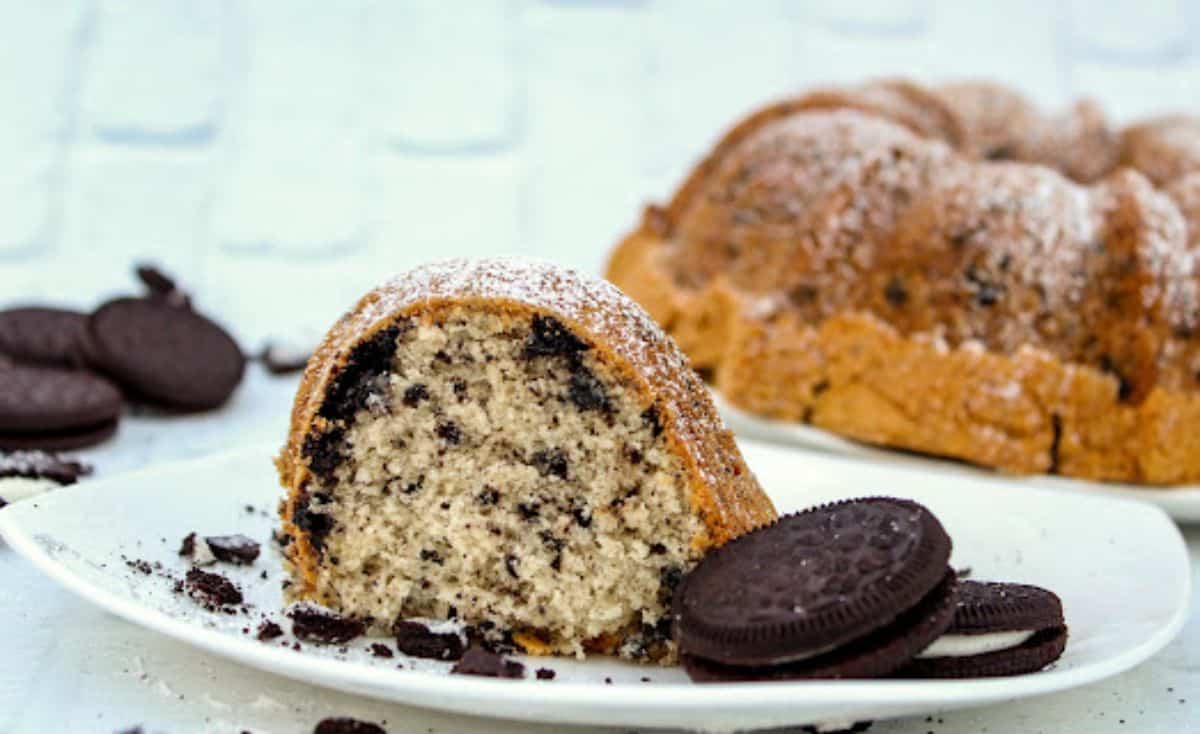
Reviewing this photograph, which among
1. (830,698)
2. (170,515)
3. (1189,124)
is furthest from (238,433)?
(1189,124)

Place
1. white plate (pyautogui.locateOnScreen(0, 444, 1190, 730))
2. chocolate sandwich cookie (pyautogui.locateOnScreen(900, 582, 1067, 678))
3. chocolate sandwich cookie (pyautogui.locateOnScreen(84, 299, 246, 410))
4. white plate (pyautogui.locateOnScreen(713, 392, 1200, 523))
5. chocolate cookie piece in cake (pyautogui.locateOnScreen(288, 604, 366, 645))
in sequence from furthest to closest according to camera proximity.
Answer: chocolate sandwich cookie (pyautogui.locateOnScreen(84, 299, 246, 410))
white plate (pyautogui.locateOnScreen(713, 392, 1200, 523))
chocolate cookie piece in cake (pyautogui.locateOnScreen(288, 604, 366, 645))
chocolate sandwich cookie (pyautogui.locateOnScreen(900, 582, 1067, 678))
white plate (pyautogui.locateOnScreen(0, 444, 1190, 730))

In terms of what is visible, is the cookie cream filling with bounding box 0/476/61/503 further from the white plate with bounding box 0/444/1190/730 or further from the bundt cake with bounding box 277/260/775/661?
the bundt cake with bounding box 277/260/775/661

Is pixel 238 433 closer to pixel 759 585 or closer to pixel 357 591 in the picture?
pixel 357 591

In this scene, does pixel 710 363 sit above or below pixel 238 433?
above

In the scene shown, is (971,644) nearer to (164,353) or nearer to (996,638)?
(996,638)

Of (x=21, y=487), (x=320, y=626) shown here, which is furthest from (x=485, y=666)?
(x=21, y=487)

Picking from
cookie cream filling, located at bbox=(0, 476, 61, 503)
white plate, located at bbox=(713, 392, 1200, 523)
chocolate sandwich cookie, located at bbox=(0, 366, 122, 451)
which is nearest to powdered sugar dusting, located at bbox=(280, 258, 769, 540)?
cookie cream filling, located at bbox=(0, 476, 61, 503)
